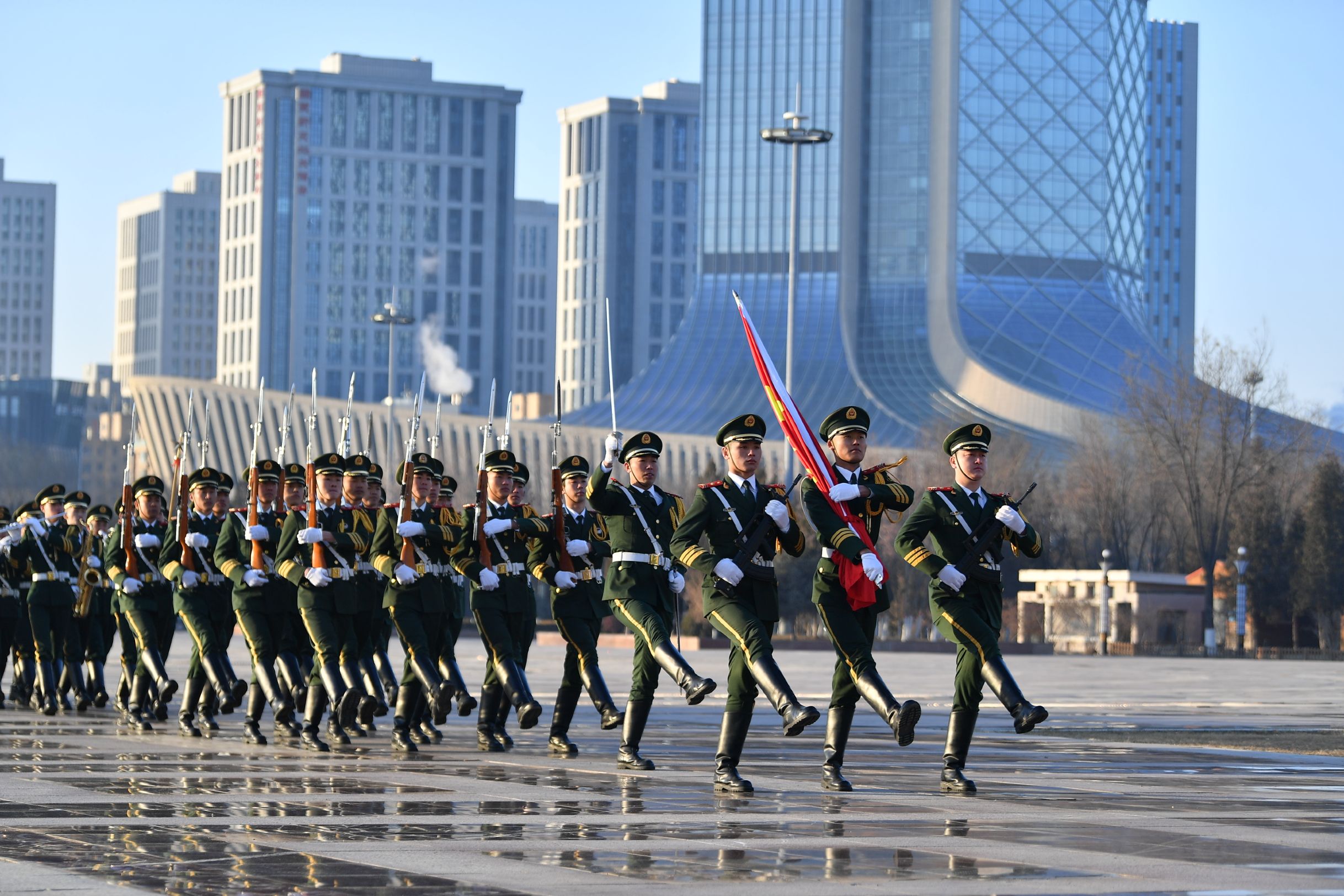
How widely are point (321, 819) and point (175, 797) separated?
1.42 meters

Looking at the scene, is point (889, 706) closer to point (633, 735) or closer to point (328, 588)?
point (633, 735)

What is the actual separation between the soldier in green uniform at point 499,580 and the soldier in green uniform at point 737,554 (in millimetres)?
3203

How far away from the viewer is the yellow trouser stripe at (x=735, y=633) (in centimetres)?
1253

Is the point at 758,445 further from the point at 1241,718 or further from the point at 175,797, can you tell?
the point at 1241,718

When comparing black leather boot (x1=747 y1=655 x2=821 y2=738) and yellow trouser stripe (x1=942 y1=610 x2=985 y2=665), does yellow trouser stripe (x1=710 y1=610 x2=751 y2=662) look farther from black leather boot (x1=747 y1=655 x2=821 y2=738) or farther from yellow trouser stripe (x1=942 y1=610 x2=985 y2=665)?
yellow trouser stripe (x1=942 y1=610 x2=985 y2=665)

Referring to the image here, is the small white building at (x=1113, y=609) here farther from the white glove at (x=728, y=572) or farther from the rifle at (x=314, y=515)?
the white glove at (x=728, y=572)

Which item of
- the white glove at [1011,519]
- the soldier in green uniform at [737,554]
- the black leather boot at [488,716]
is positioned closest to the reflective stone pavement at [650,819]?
the black leather boot at [488,716]

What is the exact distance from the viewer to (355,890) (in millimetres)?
8289

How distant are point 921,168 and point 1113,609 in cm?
6743

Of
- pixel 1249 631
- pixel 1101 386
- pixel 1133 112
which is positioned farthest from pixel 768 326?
pixel 1249 631

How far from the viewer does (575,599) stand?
50.9 feet

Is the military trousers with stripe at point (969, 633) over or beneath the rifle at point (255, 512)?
beneath

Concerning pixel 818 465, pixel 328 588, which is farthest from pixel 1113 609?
pixel 818 465

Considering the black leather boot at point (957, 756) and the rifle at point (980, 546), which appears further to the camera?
the rifle at point (980, 546)
